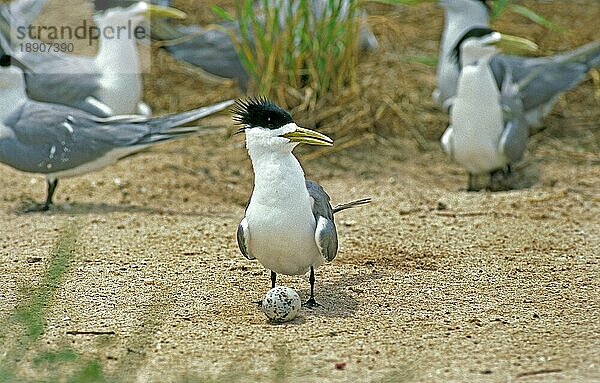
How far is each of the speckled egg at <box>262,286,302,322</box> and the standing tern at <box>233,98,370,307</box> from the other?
0.63 feet

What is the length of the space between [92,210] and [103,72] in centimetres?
132

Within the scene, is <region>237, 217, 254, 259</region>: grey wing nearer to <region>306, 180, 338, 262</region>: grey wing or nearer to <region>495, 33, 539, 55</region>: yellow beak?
<region>306, 180, 338, 262</region>: grey wing

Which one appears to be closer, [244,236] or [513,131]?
[244,236]

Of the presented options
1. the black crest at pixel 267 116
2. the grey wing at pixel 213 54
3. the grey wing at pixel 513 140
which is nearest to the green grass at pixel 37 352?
the black crest at pixel 267 116

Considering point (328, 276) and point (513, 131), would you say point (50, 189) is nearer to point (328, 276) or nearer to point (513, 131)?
point (328, 276)

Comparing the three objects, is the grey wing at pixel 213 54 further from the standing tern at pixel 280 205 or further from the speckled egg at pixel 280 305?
the speckled egg at pixel 280 305

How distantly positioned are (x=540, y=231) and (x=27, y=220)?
8.63 feet

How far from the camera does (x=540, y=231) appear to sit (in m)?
4.92

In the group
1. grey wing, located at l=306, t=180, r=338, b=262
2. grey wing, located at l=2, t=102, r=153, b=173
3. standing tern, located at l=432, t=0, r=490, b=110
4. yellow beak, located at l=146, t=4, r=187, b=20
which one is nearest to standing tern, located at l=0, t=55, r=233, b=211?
grey wing, located at l=2, t=102, r=153, b=173

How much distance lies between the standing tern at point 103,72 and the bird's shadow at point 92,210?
2.60 ft

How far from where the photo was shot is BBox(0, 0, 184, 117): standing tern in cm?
626

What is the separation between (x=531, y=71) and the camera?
6641 millimetres

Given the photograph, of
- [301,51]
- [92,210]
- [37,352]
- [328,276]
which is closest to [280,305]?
[328,276]

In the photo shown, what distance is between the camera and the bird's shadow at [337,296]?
375cm
